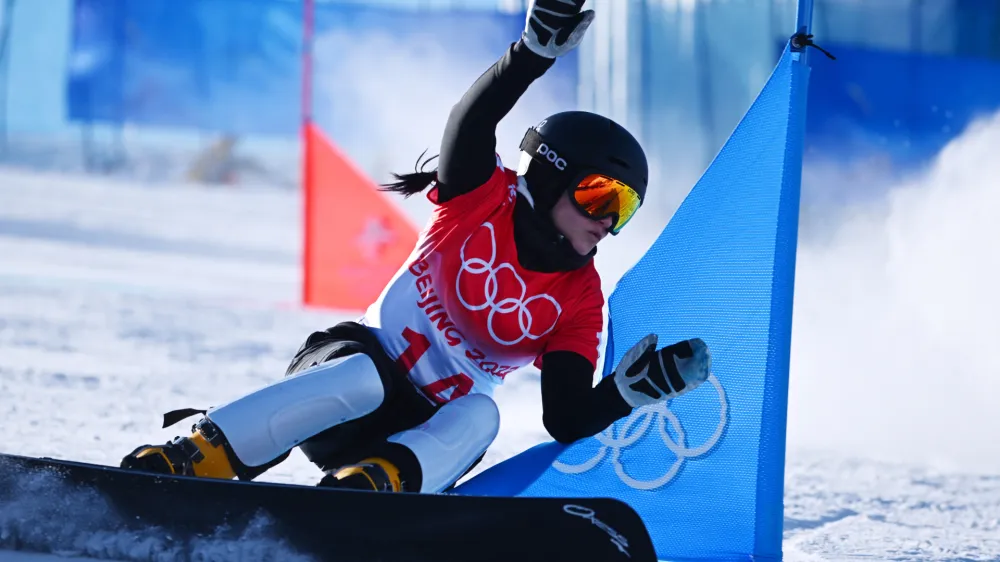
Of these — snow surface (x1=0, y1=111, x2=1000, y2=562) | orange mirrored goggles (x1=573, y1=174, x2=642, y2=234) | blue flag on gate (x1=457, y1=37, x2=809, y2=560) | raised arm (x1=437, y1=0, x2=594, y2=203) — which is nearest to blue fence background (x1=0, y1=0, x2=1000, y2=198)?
snow surface (x1=0, y1=111, x2=1000, y2=562)

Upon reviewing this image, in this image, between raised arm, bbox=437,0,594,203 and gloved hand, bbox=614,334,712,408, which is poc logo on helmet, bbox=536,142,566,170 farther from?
gloved hand, bbox=614,334,712,408

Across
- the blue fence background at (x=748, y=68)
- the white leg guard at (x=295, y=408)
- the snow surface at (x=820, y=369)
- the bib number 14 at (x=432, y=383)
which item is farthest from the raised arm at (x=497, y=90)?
the blue fence background at (x=748, y=68)

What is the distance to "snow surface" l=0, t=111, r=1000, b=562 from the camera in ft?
12.2

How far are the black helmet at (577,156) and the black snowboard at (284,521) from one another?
90 cm

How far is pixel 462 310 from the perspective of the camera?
116 inches

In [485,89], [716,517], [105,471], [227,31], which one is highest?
[227,31]

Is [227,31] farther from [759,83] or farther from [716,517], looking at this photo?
[716,517]

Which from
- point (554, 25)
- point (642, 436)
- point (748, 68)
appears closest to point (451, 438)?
point (642, 436)

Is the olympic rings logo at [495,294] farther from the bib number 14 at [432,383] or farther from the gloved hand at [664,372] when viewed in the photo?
the gloved hand at [664,372]

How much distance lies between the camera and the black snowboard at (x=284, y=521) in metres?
2.29

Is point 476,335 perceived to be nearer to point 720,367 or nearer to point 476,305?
point 476,305

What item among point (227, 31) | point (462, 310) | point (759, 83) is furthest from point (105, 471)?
point (227, 31)

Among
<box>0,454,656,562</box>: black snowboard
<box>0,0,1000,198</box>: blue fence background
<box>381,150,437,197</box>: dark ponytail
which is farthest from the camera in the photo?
<box>0,0,1000,198</box>: blue fence background

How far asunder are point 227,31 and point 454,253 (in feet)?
29.9
